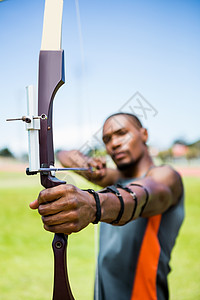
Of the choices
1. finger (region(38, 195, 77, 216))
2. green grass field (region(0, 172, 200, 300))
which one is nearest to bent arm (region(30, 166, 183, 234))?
finger (region(38, 195, 77, 216))

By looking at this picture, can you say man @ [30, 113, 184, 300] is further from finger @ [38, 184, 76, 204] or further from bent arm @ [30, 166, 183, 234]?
finger @ [38, 184, 76, 204]

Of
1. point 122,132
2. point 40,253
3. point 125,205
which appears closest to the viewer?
point 125,205

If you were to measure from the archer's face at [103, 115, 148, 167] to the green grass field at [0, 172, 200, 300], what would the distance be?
1.08ft

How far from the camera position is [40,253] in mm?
4395

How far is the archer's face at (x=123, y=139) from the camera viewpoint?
1.20 m

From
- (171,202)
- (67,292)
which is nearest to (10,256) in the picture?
(171,202)

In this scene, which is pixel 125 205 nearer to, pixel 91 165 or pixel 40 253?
pixel 91 165

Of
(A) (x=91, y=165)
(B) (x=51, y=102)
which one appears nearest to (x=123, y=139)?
(A) (x=91, y=165)

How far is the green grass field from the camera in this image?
113 inches

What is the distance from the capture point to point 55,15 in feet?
2.06

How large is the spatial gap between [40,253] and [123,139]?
3.60 metres

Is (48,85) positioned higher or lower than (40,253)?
higher

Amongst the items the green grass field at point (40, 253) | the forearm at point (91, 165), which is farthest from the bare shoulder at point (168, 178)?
the green grass field at point (40, 253)

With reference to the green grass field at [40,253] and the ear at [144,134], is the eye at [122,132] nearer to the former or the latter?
the ear at [144,134]
